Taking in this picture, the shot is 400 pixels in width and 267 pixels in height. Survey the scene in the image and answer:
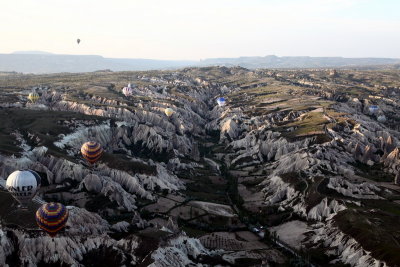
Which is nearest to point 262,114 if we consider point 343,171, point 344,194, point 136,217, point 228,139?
point 228,139

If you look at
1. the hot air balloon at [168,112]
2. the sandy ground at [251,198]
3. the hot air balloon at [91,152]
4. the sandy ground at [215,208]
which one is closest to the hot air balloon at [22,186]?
the hot air balloon at [91,152]

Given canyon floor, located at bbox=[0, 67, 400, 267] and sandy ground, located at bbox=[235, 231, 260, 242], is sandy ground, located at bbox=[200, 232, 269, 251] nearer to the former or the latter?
canyon floor, located at bbox=[0, 67, 400, 267]

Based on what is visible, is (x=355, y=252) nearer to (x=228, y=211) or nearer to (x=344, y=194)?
(x=344, y=194)

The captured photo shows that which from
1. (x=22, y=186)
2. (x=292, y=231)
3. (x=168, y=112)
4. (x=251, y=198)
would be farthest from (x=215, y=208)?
(x=168, y=112)

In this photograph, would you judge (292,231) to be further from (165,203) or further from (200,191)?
(200,191)

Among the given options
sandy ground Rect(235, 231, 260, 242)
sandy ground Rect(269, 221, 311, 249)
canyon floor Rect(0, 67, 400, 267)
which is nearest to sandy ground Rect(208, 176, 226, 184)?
canyon floor Rect(0, 67, 400, 267)

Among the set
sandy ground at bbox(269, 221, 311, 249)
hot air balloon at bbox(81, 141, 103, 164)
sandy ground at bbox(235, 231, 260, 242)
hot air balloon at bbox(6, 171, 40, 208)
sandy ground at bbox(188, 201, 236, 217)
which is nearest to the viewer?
hot air balloon at bbox(6, 171, 40, 208)

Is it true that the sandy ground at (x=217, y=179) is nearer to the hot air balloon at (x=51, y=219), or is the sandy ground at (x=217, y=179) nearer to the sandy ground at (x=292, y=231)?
the sandy ground at (x=292, y=231)
